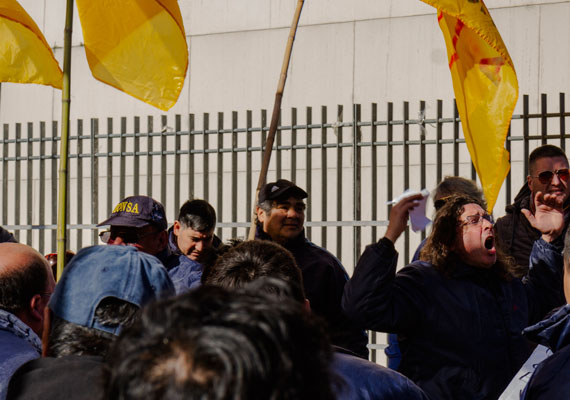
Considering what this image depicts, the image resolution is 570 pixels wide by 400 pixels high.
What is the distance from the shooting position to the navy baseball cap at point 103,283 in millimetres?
2230

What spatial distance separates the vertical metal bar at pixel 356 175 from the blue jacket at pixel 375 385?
5.71m

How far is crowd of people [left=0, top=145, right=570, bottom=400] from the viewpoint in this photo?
3.74ft

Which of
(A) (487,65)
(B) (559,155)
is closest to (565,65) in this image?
(A) (487,65)

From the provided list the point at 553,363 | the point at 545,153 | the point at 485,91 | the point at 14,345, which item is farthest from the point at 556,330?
the point at 485,91

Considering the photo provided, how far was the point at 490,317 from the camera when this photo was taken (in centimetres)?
394

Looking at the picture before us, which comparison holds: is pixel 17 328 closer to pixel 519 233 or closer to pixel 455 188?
pixel 455 188

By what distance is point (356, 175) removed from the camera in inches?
321

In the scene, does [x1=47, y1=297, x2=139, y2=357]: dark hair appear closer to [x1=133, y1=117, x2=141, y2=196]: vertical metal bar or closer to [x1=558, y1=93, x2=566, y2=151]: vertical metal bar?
[x1=558, y1=93, x2=566, y2=151]: vertical metal bar

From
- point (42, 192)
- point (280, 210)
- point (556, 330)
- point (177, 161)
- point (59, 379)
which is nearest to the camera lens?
point (59, 379)

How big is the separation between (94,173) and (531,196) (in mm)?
5351

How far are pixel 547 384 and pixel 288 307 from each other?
143 centimetres

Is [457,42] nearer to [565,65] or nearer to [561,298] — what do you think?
[561,298]

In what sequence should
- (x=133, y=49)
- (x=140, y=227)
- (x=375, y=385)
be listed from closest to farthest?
(x=375, y=385) → (x=140, y=227) → (x=133, y=49)

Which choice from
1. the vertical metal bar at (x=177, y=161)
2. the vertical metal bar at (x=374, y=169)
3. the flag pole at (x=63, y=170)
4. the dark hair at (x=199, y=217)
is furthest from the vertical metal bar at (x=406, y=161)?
the flag pole at (x=63, y=170)
